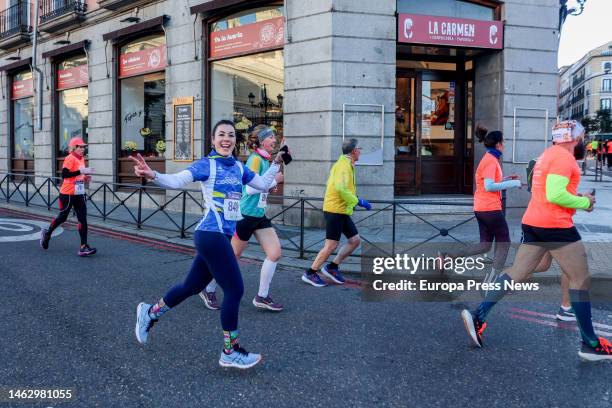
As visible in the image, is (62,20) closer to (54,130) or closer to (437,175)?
(54,130)

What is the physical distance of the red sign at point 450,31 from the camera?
11430 mm

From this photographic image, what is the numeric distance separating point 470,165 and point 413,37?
3638mm

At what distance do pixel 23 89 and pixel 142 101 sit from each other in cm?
828

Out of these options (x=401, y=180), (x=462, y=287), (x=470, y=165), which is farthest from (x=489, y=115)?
(x=462, y=287)

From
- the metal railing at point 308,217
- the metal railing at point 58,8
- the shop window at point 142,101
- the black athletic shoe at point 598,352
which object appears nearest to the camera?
the black athletic shoe at point 598,352

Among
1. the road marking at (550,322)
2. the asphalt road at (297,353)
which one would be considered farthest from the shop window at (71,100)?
the road marking at (550,322)

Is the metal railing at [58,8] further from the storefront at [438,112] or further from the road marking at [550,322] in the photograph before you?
the road marking at [550,322]

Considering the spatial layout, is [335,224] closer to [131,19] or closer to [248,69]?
[248,69]

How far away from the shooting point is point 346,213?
21.5 feet

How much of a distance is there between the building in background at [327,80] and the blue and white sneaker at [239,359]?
24.7 ft

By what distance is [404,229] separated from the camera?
9.41 meters

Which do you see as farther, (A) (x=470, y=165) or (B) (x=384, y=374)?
(A) (x=470, y=165)

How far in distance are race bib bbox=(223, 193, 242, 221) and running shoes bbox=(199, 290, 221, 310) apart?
1.66 meters

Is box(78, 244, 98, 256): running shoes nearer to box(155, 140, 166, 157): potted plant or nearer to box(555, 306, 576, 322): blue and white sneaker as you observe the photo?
box(555, 306, 576, 322): blue and white sneaker
